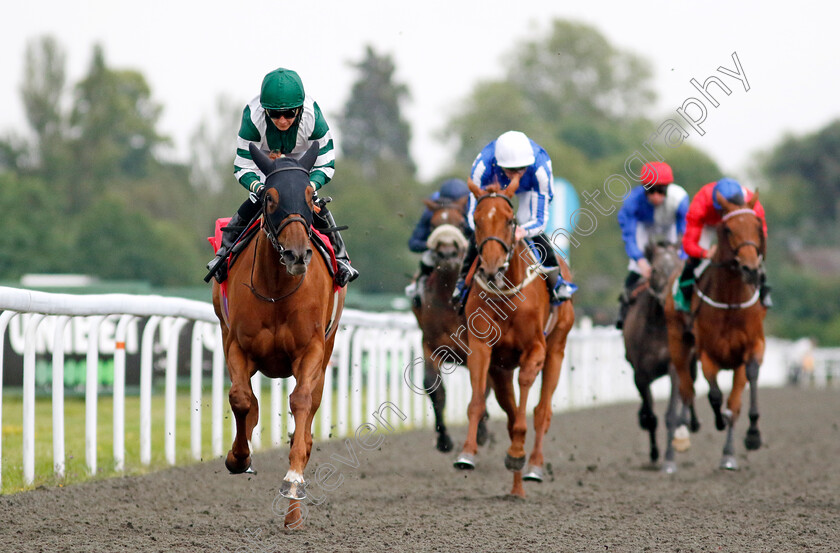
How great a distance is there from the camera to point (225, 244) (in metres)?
5.74

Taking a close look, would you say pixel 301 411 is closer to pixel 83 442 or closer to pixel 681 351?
pixel 83 442

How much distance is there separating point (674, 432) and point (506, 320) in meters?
3.08

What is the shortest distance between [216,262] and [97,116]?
144 ft

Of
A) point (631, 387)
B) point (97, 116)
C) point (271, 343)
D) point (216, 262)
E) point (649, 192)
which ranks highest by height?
point (97, 116)

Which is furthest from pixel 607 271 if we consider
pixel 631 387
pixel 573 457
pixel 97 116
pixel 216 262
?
pixel 216 262

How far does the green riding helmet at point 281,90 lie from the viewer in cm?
550

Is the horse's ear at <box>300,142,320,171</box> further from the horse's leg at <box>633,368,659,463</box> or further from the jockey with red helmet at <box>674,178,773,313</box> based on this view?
the horse's leg at <box>633,368,659,463</box>

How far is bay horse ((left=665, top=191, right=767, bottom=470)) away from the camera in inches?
320

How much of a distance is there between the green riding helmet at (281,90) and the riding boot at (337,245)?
1.75 ft

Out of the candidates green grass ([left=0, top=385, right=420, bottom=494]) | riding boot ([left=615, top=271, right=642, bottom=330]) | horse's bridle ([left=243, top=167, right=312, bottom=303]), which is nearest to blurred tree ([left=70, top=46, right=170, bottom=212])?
green grass ([left=0, top=385, right=420, bottom=494])

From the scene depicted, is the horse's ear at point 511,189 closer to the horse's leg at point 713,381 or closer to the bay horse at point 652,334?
the horse's leg at point 713,381

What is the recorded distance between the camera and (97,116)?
47.3 metres

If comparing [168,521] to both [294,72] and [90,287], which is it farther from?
[90,287]

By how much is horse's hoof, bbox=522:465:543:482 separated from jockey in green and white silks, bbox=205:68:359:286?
170cm
